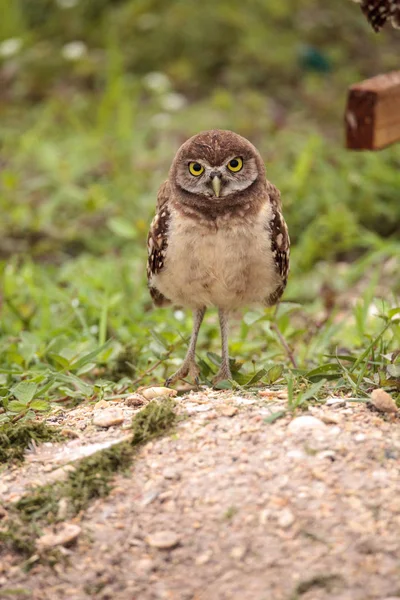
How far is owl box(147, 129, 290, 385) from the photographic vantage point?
146 inches

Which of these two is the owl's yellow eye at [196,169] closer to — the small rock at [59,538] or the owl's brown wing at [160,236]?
the owl's brown wing at [160,236]

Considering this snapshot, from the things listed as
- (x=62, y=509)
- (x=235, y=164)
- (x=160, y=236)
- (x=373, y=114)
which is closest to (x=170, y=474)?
(x=62, y=509)

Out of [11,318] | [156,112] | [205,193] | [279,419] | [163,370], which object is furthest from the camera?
[156,112]

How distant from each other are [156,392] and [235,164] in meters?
1.01

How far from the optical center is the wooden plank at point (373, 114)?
170 inches

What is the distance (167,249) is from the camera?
12.7 feet

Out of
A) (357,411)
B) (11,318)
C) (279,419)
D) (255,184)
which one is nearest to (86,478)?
(279,419)

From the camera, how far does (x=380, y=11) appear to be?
3943 millimetres

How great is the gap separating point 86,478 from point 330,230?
3.69 metres

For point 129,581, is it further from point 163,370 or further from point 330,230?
point 330,230

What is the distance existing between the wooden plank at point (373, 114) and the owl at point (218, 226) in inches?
27.1

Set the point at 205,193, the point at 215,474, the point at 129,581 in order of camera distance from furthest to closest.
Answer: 1. the point at 205,193
2. the point at 215,474
3. the point at 129,581

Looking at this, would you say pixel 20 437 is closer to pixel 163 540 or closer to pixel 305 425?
pixel 163 540

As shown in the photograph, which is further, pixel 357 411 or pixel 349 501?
pixel 357 411
